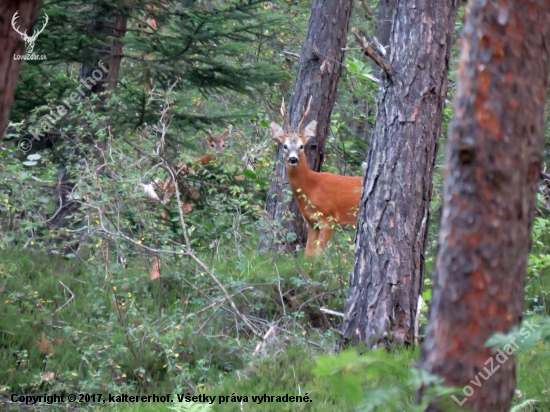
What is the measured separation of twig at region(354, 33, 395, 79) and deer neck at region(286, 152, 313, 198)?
15.6ft

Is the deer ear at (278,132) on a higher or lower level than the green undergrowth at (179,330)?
higher

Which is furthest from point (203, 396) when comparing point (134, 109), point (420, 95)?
point (134, 109)

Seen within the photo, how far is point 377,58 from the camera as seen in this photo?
5859 mm

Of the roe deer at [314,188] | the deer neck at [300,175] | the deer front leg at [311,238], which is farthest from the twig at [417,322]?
the deer neck at [300,175]

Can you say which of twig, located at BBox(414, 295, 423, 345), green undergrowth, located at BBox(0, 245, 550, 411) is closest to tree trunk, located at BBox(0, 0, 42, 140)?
green undergrowth, located at BBox(0, 245, 550, 411)

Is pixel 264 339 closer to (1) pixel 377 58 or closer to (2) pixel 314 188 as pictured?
(1) pixel 377 58

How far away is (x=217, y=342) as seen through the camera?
7156 millimetres

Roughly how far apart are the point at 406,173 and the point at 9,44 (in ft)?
13.4

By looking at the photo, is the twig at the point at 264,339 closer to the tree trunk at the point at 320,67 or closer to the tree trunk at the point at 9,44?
the tree trunk at the point at 320,67

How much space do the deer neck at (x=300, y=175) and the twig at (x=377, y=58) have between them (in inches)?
187

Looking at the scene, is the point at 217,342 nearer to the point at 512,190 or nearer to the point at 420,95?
the point at 420,95

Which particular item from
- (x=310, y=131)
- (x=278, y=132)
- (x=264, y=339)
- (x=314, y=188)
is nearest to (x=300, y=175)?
(x=314, y=188)

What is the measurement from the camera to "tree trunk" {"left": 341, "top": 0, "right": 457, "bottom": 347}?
6.02m

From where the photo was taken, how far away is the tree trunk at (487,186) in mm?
2387
